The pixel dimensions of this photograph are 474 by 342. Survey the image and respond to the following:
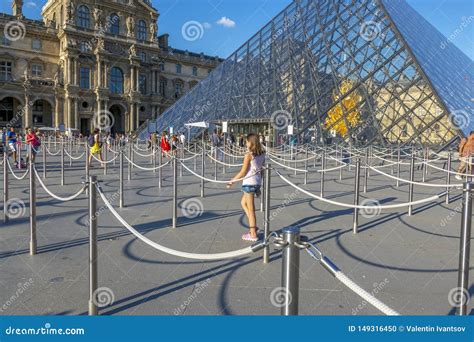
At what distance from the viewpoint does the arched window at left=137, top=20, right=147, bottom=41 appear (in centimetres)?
5747

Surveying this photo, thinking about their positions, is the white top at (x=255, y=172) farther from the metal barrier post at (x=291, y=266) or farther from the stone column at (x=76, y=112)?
the stone column at (x=76, y=112)

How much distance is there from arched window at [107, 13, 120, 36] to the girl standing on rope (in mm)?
55077

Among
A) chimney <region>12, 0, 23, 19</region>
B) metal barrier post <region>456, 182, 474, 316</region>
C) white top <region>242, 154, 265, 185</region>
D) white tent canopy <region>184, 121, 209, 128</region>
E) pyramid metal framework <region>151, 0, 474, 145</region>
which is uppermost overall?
chimney <region>12, 0, 23, 19</region>

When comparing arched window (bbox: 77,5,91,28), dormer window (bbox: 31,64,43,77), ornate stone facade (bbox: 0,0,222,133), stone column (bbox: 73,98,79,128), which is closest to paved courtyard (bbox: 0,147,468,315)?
ornate stone facade (bbox: 0,0,222,133)

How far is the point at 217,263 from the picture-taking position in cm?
403

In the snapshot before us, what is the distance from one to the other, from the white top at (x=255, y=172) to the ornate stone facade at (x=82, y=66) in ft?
153

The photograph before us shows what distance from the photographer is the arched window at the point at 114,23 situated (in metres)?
54.3

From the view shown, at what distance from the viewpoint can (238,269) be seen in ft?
12.6

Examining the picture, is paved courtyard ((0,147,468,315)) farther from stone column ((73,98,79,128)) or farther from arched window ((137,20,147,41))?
arched window ((137,20,147,41))

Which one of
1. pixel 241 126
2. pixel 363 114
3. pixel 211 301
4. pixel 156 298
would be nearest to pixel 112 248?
pixel 156 298

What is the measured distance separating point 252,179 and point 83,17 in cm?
5392

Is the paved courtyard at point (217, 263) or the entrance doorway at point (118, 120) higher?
the entrance doorway at point (118, 120)

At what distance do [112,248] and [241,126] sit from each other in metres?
20.9

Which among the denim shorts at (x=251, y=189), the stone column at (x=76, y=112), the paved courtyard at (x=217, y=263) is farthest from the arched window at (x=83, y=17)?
the denim shorts at (x=251, y=189)
